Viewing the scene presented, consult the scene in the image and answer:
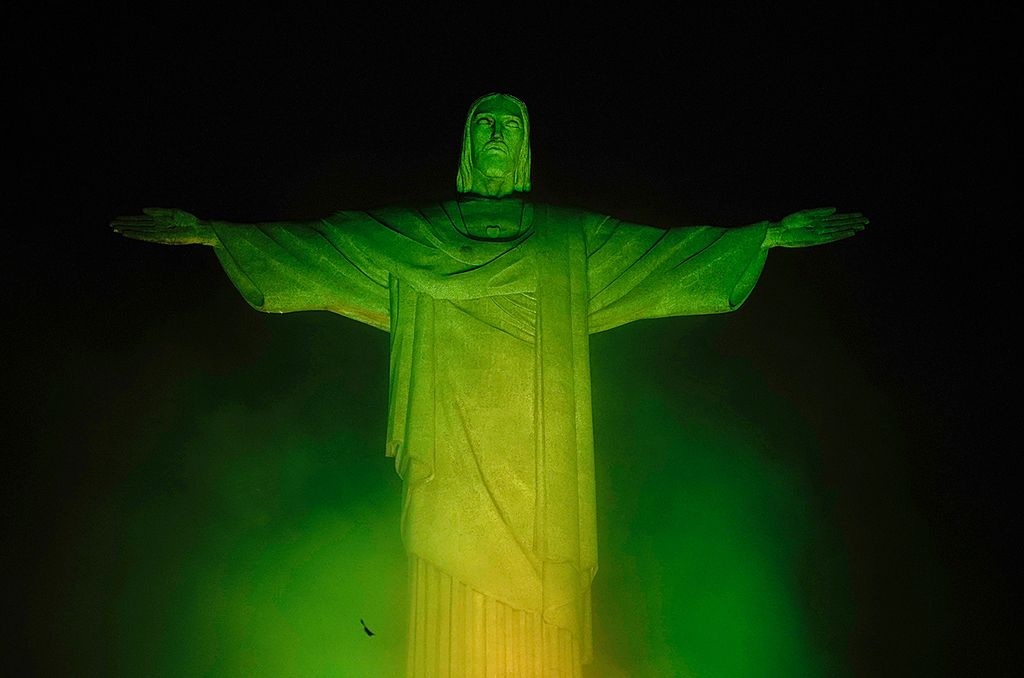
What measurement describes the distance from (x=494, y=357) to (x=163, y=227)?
4.50 feet

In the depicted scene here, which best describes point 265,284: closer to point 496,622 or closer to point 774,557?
point 496,622

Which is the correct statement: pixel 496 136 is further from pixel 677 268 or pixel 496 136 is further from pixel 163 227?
pixel 163 227

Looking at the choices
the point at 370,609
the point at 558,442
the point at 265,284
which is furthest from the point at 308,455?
the point at 558,442

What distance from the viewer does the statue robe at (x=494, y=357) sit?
4.68m

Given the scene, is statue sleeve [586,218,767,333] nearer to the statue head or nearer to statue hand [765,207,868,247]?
statue hand [765,207,868,247]

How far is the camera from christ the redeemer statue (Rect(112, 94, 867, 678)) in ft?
15.4

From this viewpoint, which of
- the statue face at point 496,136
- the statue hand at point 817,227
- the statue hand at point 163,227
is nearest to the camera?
the statue hand at point 163,227

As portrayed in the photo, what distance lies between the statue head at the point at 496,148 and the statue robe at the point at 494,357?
13cm

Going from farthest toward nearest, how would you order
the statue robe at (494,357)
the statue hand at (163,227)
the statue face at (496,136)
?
the statue face at (496,136) < the statue hand at (163,227) < the statue robe at (494,357)

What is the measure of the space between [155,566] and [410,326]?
2.07m

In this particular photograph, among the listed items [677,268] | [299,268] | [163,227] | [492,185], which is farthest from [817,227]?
[163,227]

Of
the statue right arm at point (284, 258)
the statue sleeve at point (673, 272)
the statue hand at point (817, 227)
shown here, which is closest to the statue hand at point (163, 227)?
the statue right arm at point (284, 258)

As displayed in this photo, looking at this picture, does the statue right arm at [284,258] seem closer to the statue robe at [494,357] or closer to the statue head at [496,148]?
the statue robe at [494,357]

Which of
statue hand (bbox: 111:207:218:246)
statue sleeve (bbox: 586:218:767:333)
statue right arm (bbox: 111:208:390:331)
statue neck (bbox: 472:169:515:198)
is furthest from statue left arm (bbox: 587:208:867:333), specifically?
statue hand (bbox: 111:207:218:246)
